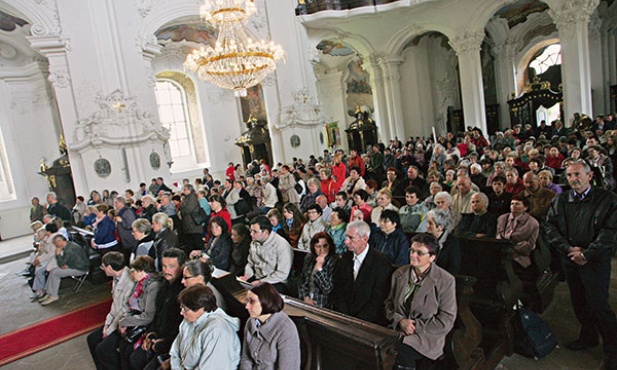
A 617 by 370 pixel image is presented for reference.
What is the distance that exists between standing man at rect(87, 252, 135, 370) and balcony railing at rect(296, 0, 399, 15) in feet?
39.0

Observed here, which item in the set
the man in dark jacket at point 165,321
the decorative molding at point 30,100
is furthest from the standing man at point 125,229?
the decorative molding at point 30,100

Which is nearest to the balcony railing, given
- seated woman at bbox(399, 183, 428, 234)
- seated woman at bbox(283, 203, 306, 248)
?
seated woman at bbox(283, 203, 306, 248)

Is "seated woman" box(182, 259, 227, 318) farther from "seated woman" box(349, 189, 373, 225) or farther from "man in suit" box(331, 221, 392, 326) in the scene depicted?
"seated woman" box(349, 189, 373, 225)

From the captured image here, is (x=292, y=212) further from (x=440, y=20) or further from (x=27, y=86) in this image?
(x=27, y=86)

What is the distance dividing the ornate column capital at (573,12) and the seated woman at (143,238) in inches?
545

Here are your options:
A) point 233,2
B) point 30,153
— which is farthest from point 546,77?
point 30,153

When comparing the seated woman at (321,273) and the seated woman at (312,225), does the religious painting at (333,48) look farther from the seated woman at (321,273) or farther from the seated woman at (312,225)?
the seated woman at (321,273)

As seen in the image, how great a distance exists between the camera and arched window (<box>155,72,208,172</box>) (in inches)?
680

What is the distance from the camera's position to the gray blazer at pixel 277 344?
2467 mm

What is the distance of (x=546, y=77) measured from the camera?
1880 centimetres

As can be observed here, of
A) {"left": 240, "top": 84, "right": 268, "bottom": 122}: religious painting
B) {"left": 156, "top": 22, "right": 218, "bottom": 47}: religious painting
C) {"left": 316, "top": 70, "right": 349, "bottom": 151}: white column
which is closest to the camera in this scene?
{"left": 156, "top": 22, "right": 218, "bottom": 47}: religious painting

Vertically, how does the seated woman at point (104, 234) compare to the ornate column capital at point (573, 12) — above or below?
below

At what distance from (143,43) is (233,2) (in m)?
4.37

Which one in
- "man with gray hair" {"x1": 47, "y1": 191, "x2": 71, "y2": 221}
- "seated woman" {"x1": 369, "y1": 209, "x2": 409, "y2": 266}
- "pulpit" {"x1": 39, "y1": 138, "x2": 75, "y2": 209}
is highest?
"pulpit" {"x1": 39, "y1": 138, "x2": 75, "y2": 209}
